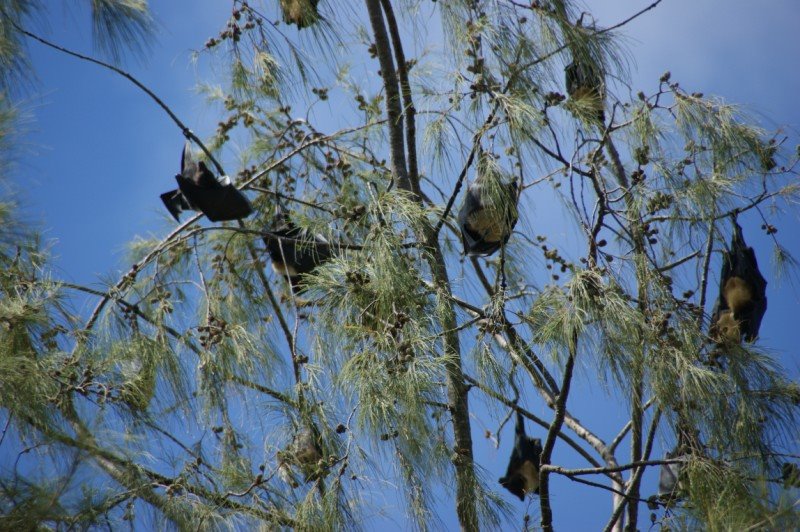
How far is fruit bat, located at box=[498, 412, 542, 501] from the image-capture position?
4.31 m

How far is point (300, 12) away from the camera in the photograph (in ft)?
12.2

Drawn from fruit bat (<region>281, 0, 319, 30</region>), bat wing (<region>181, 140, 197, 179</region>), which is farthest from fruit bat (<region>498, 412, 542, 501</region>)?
fruit bat (<region>281, 0, 319, 30</region>)

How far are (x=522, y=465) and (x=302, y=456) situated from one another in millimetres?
1364

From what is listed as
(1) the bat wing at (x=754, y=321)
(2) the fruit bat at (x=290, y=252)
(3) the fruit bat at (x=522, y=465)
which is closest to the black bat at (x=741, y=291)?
(1) the bat wing at (x=754, y=321)

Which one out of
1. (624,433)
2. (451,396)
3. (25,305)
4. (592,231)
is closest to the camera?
(592,231)

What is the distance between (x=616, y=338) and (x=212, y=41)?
5.43 ft

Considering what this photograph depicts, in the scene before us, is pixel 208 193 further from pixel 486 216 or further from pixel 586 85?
pixel 586 85

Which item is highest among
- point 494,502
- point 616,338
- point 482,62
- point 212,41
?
point 212,41

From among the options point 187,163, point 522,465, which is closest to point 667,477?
point 522,465

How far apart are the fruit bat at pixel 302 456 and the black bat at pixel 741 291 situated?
1.55 m

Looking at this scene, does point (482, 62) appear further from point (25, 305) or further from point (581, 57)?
point (25, 305)

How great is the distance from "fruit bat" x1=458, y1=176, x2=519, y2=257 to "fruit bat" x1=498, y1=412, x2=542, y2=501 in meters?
1.00

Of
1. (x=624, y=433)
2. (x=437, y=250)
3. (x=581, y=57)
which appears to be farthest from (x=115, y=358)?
(x=624, y=433)

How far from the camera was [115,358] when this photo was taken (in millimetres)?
3215
